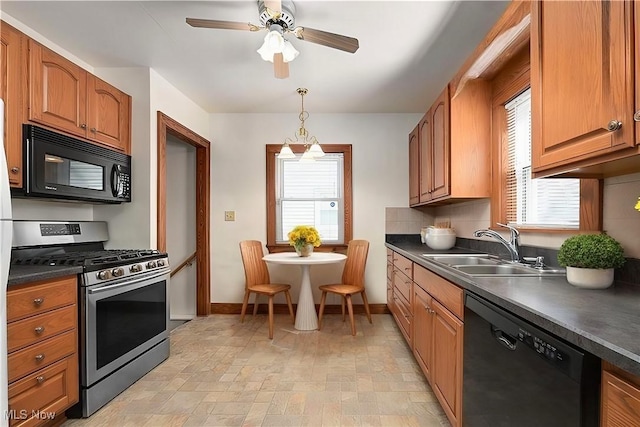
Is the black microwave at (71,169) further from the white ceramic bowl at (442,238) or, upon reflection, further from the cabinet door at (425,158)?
the white ceramic bowl at (442,238)

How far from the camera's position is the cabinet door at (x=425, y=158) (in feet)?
10.4

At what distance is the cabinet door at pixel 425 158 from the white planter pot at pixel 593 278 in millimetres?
1862

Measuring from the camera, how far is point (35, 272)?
1.71 meters

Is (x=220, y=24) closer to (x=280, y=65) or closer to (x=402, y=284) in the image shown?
(x=280, y=65)

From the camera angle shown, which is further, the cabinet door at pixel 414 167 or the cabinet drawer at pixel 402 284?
the cabinet door at pixel 414 167

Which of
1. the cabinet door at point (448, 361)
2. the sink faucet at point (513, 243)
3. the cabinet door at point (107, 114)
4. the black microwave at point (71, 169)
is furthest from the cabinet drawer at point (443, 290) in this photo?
the cabinet door at point (107, 114)

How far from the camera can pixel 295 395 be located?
2.21 meters

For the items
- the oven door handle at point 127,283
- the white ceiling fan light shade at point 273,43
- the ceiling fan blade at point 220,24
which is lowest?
the oven door handle at point 127,283

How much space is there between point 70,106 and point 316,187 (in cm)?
253

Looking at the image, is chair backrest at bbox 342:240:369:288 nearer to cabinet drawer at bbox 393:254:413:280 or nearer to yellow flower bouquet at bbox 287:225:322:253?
cabinet drawer at bbox 393:254:413:280

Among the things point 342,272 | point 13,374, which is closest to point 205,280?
point 342,272

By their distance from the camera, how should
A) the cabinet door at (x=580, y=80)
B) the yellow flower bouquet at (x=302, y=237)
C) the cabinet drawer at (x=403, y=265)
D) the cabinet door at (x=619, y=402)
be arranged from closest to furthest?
the cabinet door at (x=619, y=402) < the cabinet door at (x=580, y=80) < the cabinet drawer at (x=403, y=265) < the yellow flower bouquet at (x=302, y=237)

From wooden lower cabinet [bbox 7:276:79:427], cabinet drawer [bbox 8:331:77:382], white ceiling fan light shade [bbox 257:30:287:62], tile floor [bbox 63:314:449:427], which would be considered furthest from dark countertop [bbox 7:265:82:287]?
white ceiling fan light shade [bbox 257:30:287:62]

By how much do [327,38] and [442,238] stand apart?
2126mm
